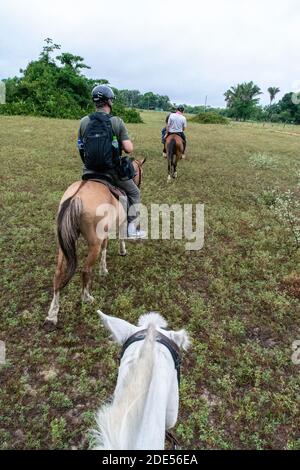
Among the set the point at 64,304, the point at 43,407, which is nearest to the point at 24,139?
the point at 64,304

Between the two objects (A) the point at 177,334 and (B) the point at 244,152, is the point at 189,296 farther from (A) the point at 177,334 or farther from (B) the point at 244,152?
(B) the point at 244,152

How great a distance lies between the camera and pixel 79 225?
3959 millimetres

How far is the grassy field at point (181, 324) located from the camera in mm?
2977

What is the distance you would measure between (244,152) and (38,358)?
Result: 50.3 ft

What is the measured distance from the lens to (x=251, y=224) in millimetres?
7457

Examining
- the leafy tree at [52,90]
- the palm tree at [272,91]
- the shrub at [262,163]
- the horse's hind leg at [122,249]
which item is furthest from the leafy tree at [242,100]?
the horse's hind leg at [122,249]

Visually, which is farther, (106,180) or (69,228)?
(106,180)

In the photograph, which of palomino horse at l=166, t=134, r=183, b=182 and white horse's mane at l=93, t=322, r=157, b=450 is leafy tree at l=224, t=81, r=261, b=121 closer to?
palomino horse at l=166, t=134, r=183, b=182

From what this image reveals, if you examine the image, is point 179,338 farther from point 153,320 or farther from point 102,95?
point 102,95

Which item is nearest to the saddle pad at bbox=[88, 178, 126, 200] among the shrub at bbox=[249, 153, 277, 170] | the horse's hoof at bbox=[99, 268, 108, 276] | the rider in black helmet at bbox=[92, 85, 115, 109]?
the rider in black helmet at bbox=[92, 85, 115, 109]

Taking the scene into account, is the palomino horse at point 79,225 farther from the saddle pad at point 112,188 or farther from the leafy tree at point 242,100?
the leafy tree at point 242,100

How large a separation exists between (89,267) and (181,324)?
1376 millimetres

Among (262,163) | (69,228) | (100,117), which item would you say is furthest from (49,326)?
(262,163)
